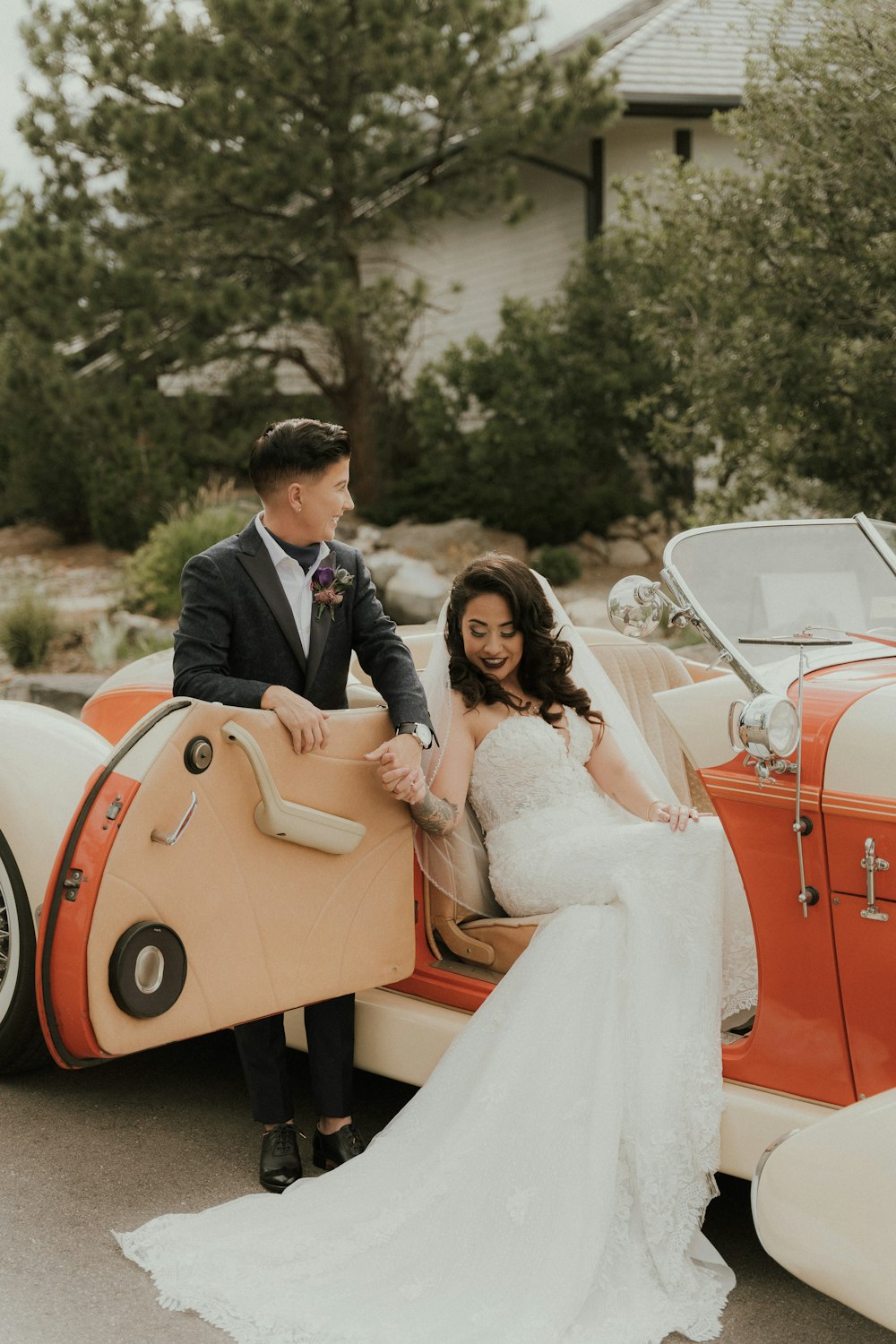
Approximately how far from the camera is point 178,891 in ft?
9.84

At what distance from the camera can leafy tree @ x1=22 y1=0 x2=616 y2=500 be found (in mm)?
13570

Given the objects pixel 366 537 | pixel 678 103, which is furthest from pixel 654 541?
pixel 678 103

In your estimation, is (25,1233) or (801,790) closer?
(801,790)

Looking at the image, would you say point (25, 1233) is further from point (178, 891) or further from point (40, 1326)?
point (178, 891)

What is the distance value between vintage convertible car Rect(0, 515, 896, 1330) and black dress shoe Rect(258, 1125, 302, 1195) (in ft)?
0.96

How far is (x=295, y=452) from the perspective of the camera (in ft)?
11.1

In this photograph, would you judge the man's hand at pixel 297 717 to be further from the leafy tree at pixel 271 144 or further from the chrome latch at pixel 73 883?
the leafy tree at pixel 271 144

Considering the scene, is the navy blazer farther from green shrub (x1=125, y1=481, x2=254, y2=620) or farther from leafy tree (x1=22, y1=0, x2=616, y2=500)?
leafy tree (x1=22, y1=0, x2=616, y2=500)

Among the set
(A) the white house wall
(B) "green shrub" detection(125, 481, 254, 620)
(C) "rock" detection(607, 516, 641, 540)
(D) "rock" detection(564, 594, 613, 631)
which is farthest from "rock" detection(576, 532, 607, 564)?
(B) "green shrub" detection(125, 481, 254, 620)

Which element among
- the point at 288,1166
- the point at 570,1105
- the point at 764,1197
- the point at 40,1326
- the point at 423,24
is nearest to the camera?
the point at 764,1197

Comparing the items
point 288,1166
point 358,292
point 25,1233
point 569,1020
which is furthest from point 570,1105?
point 358,292

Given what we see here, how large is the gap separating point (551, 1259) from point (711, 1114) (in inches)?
17.8

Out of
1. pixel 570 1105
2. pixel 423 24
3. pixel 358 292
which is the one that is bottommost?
pixel 570 1105

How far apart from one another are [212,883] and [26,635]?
9003mm
